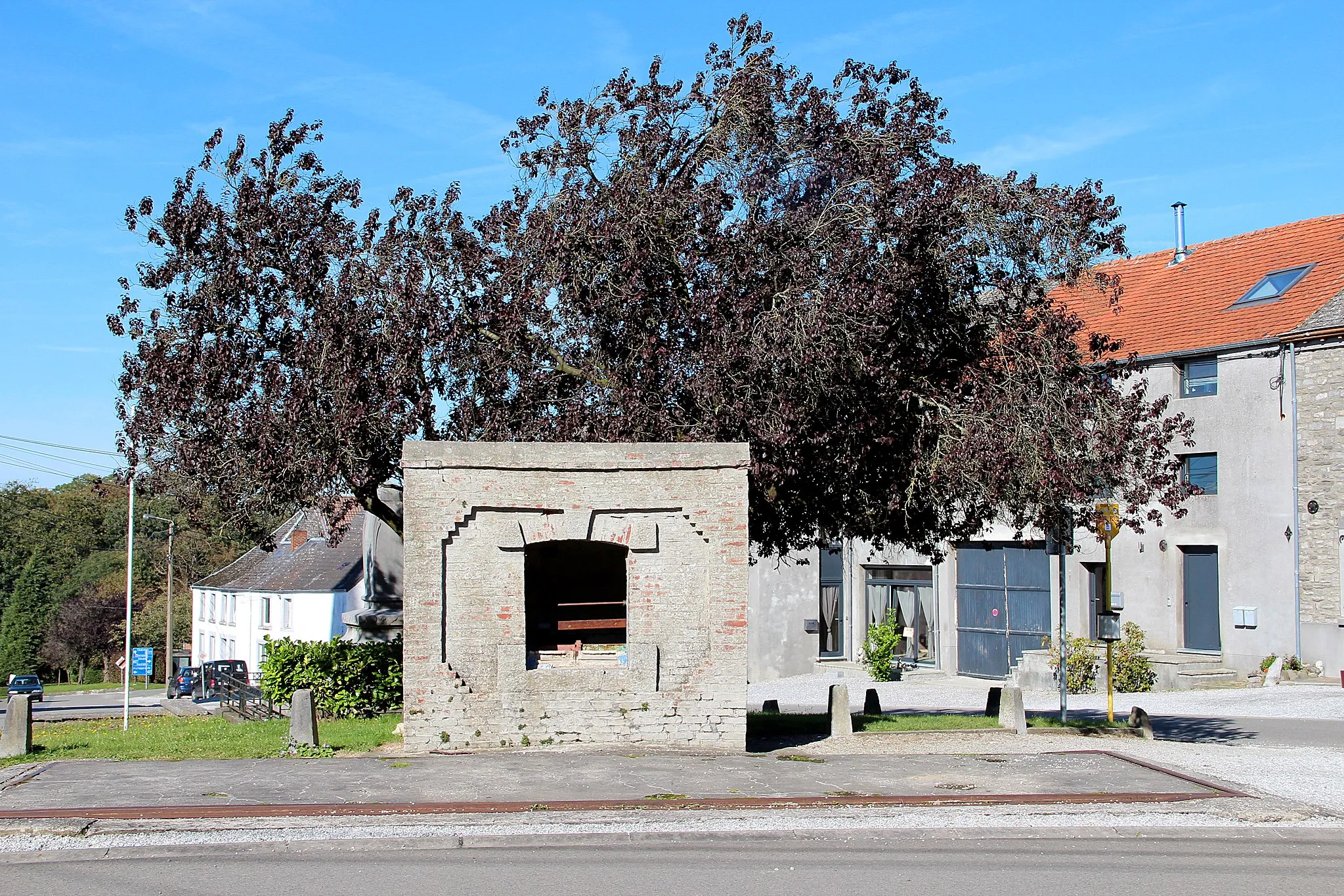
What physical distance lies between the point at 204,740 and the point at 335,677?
8.02 feet

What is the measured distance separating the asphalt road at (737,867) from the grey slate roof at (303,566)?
3859 cm

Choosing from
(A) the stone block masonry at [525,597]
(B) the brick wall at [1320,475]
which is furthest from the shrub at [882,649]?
(A) the stone block masonry at [525,597]

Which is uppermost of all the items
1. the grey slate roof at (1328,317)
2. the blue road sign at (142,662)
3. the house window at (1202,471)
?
the grey slate roof at (1328,317)

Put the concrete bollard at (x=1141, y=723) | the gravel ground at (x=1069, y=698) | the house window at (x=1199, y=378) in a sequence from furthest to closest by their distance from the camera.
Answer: the house window at (x=1199, y=378) → the gravel ground at (x=1069, y=698) → the concrete bollard at (x=1141, y=723)

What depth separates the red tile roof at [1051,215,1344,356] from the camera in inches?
1104

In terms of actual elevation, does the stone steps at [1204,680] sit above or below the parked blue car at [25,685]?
above

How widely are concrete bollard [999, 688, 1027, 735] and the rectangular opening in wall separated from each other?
18.6 feet

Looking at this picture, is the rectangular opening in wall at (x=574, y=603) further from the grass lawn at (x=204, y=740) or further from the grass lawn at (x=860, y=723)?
the grass lawn at (x=860, y=723)

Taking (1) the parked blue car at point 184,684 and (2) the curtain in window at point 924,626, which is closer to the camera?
(2) the curtain in window at point 924,626

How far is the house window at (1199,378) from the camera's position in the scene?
94.1 feet

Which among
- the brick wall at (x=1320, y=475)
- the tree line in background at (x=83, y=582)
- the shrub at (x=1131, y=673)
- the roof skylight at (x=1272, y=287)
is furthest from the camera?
the tree line in background at (x=83, y=582)

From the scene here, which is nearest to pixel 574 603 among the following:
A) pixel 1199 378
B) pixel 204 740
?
pixel 204 740

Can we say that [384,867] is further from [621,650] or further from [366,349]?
[366,349]

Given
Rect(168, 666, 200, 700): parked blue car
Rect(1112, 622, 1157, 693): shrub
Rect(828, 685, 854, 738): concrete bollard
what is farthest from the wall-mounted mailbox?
Rect(168, 666, 200, 700): parked blue car
